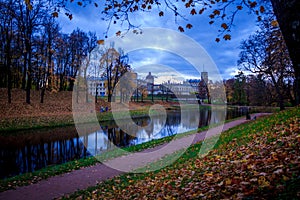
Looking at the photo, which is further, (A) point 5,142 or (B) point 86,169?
(A) point 5,142

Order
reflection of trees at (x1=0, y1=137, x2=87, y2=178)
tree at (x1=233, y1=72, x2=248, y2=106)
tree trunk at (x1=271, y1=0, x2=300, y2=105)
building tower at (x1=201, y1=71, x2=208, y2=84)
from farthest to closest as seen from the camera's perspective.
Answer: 1. building tower at (x1=201, y1=71, x2=208, y2=84)
2. tree at (x1=233, y1=72, x2=248, y2=106)
3. reflection of trees at (x1=0, y1=137, x2=87, y2=178)
4. tree trunk at (x1=271, y1=0, x2=300, y2=105)

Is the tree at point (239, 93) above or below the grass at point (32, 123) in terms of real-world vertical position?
above

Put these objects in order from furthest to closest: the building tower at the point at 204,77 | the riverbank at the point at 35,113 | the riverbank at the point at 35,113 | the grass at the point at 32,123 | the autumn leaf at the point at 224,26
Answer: the building tower at the point at 204,77 < the riverbank at the point at 35,113 < the riverbank at the point at 35,113 < the grass at the point at 32,123 < the autumn leaf at the point at 224,26

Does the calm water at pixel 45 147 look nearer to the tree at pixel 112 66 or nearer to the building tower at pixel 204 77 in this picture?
the tree at pixel 112 66

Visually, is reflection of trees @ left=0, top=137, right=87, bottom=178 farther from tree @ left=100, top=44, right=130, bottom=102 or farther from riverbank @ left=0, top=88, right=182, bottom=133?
tree @ left=100, top=44, right=130, bottom=102

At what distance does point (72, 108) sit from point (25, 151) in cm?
1752

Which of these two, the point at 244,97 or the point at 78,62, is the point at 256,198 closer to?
the point at 78,62

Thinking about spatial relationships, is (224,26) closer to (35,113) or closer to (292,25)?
(292,25)

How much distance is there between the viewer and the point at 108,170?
9.21 meters

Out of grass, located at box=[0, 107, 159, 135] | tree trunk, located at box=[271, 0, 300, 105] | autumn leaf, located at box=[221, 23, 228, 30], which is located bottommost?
grass, located at box=[0, 107, 159, 135]

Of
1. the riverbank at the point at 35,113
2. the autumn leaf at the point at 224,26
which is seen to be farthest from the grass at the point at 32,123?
the autumn leaf at the point at 224,26

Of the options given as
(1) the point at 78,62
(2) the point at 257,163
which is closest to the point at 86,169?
(2) the point at 257,163

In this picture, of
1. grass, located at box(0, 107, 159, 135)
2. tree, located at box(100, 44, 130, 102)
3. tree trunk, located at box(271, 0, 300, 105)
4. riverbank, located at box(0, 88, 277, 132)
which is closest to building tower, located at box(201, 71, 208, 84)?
tree, located at box(100, 44, 130, 102)

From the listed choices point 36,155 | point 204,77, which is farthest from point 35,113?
point 204,77
